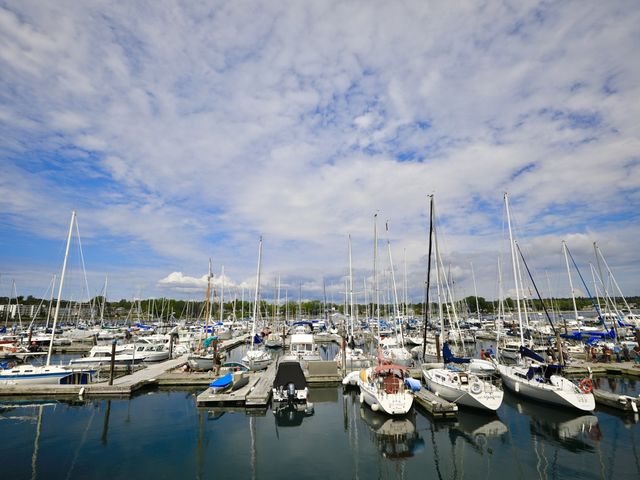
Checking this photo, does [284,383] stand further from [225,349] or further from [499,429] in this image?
[225,349]

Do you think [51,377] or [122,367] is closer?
[51,377]

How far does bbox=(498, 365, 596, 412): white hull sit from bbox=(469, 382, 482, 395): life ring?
541 cm

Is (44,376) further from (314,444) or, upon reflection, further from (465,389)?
(465,389)

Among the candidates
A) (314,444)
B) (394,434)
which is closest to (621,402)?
(394,434)

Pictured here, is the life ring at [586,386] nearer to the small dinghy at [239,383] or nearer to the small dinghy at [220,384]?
the small dinghy at [239,383]

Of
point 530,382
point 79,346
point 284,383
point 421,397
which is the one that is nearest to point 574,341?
point 530,382

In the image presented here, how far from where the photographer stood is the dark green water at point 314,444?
54.0 feet

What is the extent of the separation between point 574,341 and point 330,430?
170ft

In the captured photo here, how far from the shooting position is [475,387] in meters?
23.5

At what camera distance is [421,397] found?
25.5m

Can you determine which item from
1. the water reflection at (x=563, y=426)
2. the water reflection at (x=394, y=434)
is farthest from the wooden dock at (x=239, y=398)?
the water reflection at (x=563, y=426)

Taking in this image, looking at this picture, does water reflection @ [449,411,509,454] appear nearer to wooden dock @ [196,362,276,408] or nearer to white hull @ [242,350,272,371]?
wooden dock @ [196,362,276,408]

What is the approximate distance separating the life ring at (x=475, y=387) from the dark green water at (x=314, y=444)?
5.51ft

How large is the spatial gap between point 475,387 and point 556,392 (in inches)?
231
